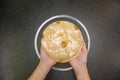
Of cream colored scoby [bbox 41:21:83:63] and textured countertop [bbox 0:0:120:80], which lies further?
textured countertop [bbox 0:0:120:80]

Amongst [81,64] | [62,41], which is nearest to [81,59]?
[81,64]

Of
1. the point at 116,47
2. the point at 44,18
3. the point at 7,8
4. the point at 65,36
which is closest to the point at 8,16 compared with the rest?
the point at 7,8

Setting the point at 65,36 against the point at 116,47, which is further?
the point at 116,47

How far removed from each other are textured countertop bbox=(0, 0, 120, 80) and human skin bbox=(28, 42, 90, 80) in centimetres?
5

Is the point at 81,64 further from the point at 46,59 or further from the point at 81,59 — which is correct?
the point at 46,59

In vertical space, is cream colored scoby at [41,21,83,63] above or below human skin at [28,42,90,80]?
above

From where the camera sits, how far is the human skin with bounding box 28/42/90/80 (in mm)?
786

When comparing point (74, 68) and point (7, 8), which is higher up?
point (7, 8)

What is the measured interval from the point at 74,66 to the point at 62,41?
13cm

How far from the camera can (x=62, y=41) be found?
73 cm

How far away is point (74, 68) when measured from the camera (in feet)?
2.65

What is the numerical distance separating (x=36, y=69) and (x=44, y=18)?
20 centimetres

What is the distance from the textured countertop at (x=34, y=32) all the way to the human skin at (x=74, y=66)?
5cm

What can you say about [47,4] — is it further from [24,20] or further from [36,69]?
[36,69]
